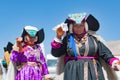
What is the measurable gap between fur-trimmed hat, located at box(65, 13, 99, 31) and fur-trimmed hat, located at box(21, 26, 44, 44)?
1.74m

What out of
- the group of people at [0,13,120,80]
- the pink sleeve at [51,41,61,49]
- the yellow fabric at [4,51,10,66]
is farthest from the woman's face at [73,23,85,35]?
the yellow fabric at [4,51,10,66]

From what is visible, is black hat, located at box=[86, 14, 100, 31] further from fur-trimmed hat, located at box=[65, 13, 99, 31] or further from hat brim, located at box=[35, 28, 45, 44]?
hat brim, located at box=[35, 28, 45, 44]

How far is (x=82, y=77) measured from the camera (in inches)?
268

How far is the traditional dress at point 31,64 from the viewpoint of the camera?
871cm

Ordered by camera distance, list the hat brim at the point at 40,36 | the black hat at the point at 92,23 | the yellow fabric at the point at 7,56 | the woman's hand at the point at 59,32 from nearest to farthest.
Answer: the woman's hand at the point at 59,32
the black hat at the point at 92,23
the hat brim at the point at 40,36
the yellow fabric at the point at 7,56

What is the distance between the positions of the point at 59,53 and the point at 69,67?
10.5 inches

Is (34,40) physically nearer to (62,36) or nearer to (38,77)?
(38,77)

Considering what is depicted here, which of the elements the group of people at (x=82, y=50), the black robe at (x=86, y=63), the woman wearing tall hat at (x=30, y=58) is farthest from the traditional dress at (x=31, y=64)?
the black robe at (x=86, y=63)

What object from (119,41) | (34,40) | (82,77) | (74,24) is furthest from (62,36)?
Result: (119,41)

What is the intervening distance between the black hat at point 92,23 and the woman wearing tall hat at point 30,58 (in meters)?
1.82

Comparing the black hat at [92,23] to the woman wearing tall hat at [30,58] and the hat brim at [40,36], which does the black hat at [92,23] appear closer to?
the woman wearing tall hat at [30,58]

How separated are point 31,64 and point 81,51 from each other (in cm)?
217

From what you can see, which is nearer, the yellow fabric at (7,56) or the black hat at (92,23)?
the black hat at (92,23)

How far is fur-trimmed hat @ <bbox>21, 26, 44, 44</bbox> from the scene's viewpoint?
8.71 metres
